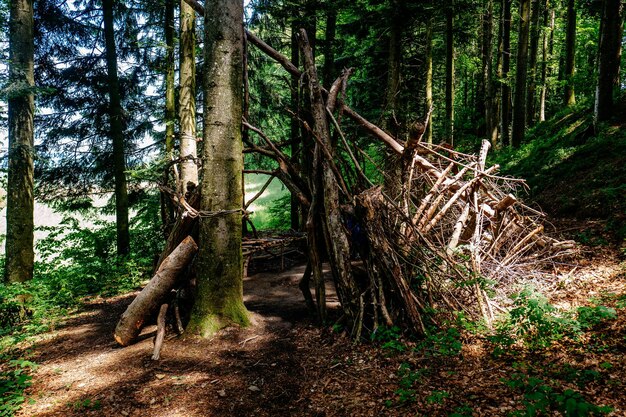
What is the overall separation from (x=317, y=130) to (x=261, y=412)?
347cm

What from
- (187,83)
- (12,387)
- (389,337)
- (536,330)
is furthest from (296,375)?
(187,83)

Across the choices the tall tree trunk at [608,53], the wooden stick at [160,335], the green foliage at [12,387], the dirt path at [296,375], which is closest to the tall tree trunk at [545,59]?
the tall tree trunk at [608,53]

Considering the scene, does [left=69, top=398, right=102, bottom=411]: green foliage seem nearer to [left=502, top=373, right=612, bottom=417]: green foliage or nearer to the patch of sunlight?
[left=502, top=373, right=612, bottom=417]: green foliage

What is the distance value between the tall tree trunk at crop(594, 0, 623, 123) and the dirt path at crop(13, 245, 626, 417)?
6781mm

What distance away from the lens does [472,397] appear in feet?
8.96

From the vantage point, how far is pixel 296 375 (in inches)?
136

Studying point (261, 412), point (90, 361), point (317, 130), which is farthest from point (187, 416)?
point (317, 130)

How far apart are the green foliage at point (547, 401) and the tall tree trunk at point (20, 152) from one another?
28.2 feet

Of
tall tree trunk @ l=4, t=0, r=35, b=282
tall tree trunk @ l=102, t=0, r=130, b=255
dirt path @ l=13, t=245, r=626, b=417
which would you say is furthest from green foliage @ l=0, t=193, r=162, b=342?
dirt path @ l=13, t=245, r=626, b=417

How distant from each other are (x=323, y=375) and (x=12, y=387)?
319 cm

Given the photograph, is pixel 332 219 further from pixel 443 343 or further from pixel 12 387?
pixel 12 387

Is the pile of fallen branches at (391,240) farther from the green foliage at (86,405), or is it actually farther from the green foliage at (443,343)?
the green foliage at (86,405)

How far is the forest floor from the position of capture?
2717 mm

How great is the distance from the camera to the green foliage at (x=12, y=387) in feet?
10.1
